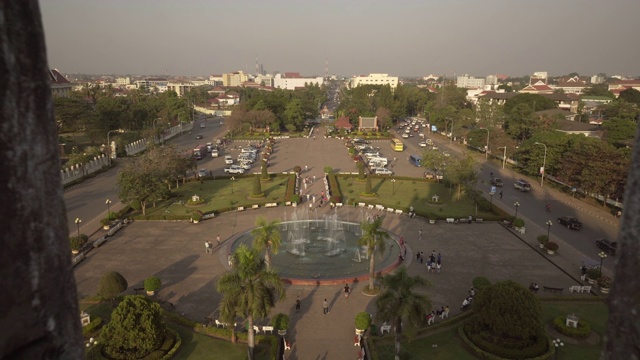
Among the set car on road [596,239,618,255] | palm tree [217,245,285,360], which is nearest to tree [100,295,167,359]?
palm tree [217,245,285,360]

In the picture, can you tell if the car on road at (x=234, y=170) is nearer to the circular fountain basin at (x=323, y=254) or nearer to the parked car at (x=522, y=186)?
the circular fountain basin at (x=323, y=254)

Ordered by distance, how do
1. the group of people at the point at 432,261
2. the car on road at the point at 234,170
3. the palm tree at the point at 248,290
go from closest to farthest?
the palm tree at the point at 248,290 < the group of people at the point at 432,261 < the car on road at the point at 234,170

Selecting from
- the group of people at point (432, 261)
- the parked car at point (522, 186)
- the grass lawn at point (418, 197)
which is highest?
the parked car at point (522, 186)

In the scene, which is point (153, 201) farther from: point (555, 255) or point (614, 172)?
point (614, 172)

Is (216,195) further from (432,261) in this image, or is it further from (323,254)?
(432,261)

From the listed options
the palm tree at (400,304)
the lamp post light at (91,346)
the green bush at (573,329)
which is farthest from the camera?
the green bush at (573,329)

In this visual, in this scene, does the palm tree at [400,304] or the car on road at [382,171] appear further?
the car on road at [382,171]

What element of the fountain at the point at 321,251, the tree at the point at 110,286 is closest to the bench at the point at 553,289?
the fountain at the point at 321,251
